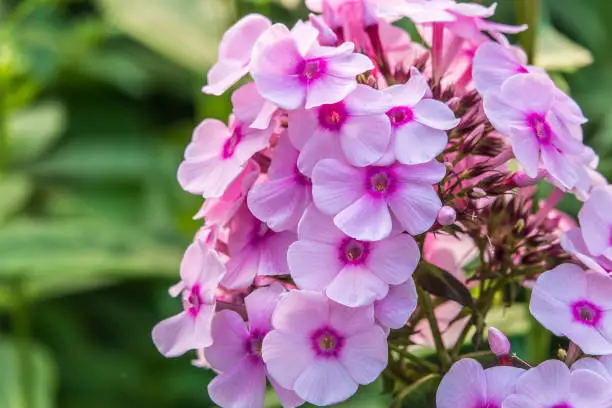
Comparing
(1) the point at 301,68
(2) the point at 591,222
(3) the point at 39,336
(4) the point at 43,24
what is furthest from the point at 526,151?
(3) the point at 39,336

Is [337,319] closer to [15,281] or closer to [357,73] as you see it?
[357,73]

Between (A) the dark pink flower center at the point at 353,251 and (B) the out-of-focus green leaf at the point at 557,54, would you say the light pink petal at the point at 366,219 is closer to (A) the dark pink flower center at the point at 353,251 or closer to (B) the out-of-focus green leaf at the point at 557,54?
(A) the dark pink flower center at the point at 353,251

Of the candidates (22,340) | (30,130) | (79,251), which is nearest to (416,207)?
(79,251)

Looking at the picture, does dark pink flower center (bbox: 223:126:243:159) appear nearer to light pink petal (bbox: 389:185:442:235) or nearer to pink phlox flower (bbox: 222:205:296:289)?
pink phlox flower (bbox: 222:205:296:289)

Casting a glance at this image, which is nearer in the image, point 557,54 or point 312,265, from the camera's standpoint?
point 312,265

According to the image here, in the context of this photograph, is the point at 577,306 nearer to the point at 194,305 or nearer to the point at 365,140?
the point at 365,140

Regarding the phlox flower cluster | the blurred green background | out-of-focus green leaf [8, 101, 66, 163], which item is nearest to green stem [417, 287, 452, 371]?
the phlox flower cluster

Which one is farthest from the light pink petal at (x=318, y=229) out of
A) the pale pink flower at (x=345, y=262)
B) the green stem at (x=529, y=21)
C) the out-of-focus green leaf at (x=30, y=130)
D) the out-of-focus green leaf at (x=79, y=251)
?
the out-of-focus green leaf at (x=30, y=130)
